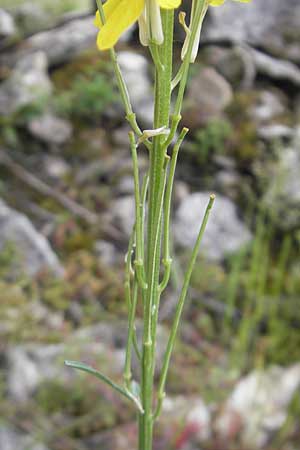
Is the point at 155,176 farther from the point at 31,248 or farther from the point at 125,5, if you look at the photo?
the point at 31,248

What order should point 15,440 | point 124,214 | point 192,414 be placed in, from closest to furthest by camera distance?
point 15,440, point 192,414, point 124,214

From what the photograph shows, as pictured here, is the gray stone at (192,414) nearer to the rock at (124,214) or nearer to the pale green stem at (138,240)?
the rock at (124,214)

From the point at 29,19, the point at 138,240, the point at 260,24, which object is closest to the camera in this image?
the point at 138,240

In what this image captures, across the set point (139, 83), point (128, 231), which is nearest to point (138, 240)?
point (128, 231)

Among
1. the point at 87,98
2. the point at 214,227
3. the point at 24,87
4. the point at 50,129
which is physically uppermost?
the point at 24,87

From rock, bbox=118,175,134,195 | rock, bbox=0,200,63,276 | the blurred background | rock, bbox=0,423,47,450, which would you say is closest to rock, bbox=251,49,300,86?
the blurred background

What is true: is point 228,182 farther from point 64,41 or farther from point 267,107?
point 64,41
